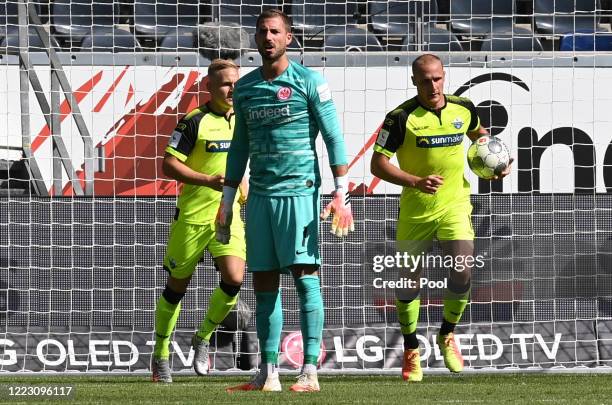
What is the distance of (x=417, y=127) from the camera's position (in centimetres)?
806

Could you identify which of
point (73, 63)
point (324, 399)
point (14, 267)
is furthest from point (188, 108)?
point (324, 399)

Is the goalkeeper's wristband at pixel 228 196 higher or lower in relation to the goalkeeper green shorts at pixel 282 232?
higher

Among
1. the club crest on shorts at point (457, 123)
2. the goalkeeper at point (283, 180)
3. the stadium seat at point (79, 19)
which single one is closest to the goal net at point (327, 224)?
the club crest on shorts at point (457, 123)

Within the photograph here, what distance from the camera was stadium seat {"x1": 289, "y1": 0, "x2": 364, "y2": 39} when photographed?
37.2ft

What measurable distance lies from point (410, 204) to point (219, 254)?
1.32 metres

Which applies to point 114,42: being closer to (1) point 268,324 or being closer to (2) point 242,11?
(2) point 242,11

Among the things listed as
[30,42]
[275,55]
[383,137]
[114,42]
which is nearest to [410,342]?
[383,137]

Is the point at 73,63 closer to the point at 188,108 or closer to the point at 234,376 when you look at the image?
the point at 188,108

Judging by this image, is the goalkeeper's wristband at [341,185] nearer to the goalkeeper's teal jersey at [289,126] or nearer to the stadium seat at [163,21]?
the goalkeeper's teal jersey at [289,126]

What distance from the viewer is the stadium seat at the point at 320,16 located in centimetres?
1135

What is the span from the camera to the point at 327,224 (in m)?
9.77

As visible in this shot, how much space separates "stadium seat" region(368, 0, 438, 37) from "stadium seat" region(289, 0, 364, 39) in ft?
0.68

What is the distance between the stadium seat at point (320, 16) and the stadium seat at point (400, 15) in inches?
8.2

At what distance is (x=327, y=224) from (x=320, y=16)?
251 cm
